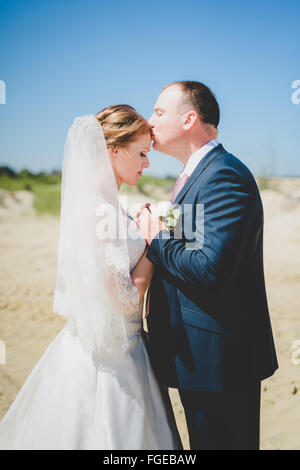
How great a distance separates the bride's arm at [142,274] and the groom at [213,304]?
0.06 metres

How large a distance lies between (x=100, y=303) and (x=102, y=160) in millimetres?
890

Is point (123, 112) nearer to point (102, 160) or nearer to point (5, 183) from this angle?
point (102, 160)

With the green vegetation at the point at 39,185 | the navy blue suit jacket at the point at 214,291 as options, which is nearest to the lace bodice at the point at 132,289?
the navy blue suit jacket at the point at 214,291

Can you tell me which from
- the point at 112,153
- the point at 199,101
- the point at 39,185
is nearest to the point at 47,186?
the point at 39,185

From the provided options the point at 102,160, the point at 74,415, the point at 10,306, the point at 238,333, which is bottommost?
the point at 10,306

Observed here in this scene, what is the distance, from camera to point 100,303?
8.14 ft

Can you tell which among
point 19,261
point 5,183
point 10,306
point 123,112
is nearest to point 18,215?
point 5,183

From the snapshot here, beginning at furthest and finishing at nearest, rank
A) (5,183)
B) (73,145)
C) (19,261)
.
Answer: (5,183) → (19,261) → (73,145)

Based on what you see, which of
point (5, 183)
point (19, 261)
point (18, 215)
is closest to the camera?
point (19, 261)

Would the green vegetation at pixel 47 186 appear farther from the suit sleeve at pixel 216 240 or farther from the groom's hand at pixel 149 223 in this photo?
the suit sleeve at pixel 216 240

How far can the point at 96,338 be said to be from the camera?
2.50 m

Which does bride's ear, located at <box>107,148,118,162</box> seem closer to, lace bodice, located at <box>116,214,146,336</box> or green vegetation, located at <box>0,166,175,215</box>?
lace bodice, located at <box>116,214,146,336</box>

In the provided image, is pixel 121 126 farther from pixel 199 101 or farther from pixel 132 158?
pixel 199 101

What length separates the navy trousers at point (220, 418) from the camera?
2.44m
